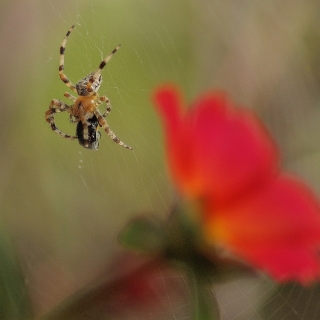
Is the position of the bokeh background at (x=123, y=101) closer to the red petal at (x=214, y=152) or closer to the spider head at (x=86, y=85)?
the spider head at (x=86, y=85)

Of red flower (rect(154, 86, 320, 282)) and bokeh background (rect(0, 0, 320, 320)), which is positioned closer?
red flower (rect(154, 86, 320, 282))

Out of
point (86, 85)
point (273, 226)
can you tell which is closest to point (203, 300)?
point (273, 226)

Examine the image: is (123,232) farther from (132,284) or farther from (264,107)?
(264,107)

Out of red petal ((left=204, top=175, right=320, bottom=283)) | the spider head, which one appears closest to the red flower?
red petal ((left=204, top=175, right=320, bottom=283))

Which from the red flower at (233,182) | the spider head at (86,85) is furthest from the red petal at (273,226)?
the spider head at (86,85)

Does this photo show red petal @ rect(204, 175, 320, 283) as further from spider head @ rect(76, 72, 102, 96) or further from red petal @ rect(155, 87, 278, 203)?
spider head @ rect(76, 72, 102, 96)

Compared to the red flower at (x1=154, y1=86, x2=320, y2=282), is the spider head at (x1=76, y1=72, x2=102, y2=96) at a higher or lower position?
higher
